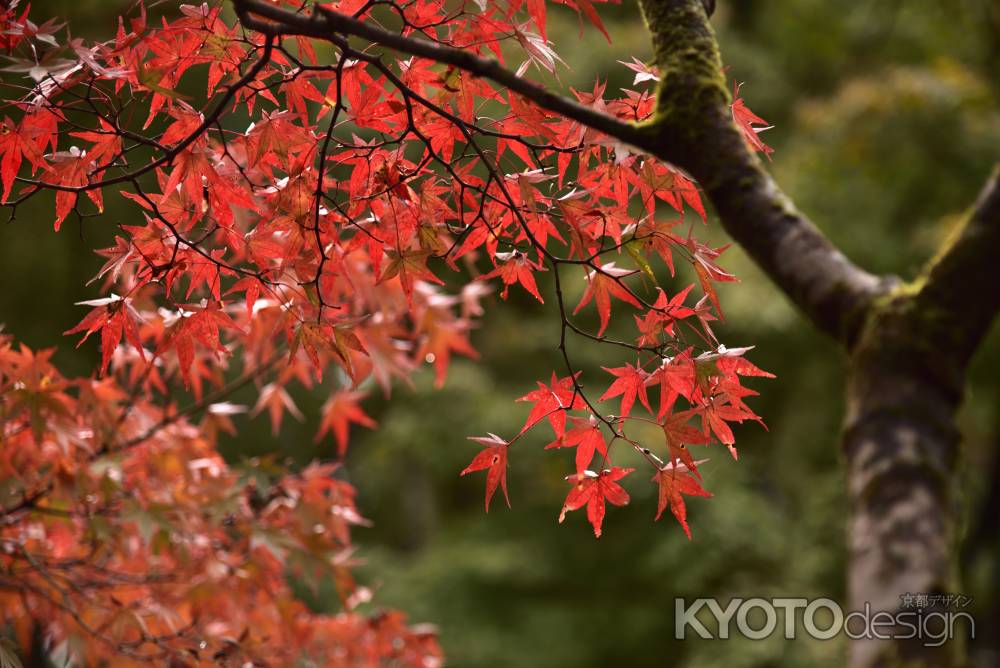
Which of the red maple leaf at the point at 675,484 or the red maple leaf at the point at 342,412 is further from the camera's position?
the red maple leaf at the point at 342,412

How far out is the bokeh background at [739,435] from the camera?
4258 millimetres

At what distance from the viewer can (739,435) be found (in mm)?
5609

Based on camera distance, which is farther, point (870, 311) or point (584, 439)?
point (584, 439)

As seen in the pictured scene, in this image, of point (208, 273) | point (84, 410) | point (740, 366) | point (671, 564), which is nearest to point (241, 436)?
point (671, 564)

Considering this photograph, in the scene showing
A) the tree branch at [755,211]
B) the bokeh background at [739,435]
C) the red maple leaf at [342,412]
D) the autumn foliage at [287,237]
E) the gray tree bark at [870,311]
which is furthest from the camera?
the bokeh background at [739,435]

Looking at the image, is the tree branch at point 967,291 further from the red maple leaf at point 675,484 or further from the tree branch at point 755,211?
the red maple leaf at point 675,484

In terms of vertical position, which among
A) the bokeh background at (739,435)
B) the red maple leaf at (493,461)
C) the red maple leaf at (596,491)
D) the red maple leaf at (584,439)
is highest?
the bokeh background at (739,435)

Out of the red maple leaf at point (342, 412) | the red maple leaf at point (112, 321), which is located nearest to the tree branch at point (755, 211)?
the red maple leaf at point (112, 321)

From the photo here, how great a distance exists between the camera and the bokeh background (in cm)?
426

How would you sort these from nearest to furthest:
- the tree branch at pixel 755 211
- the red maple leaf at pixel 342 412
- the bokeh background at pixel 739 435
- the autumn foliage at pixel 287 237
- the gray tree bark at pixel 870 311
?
the gray tree bark at pixel 870 311 < the tree branch at pixel 755 211 < the autumn foliage at pixel 287 237 < the red maple leaf at pixel 342 412 < the bokeh background at pixel 739 435

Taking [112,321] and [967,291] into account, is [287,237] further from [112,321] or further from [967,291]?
[967,291]

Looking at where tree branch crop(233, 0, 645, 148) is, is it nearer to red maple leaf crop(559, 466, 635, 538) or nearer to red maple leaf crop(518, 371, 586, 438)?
red maple leaf crop(518, 371, 586, 438)

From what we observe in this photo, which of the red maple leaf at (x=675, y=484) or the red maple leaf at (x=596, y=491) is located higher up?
the red maple leaf at (x=675, y=484)

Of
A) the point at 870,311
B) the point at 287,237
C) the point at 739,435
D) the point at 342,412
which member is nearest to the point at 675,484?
the point at 870,311
